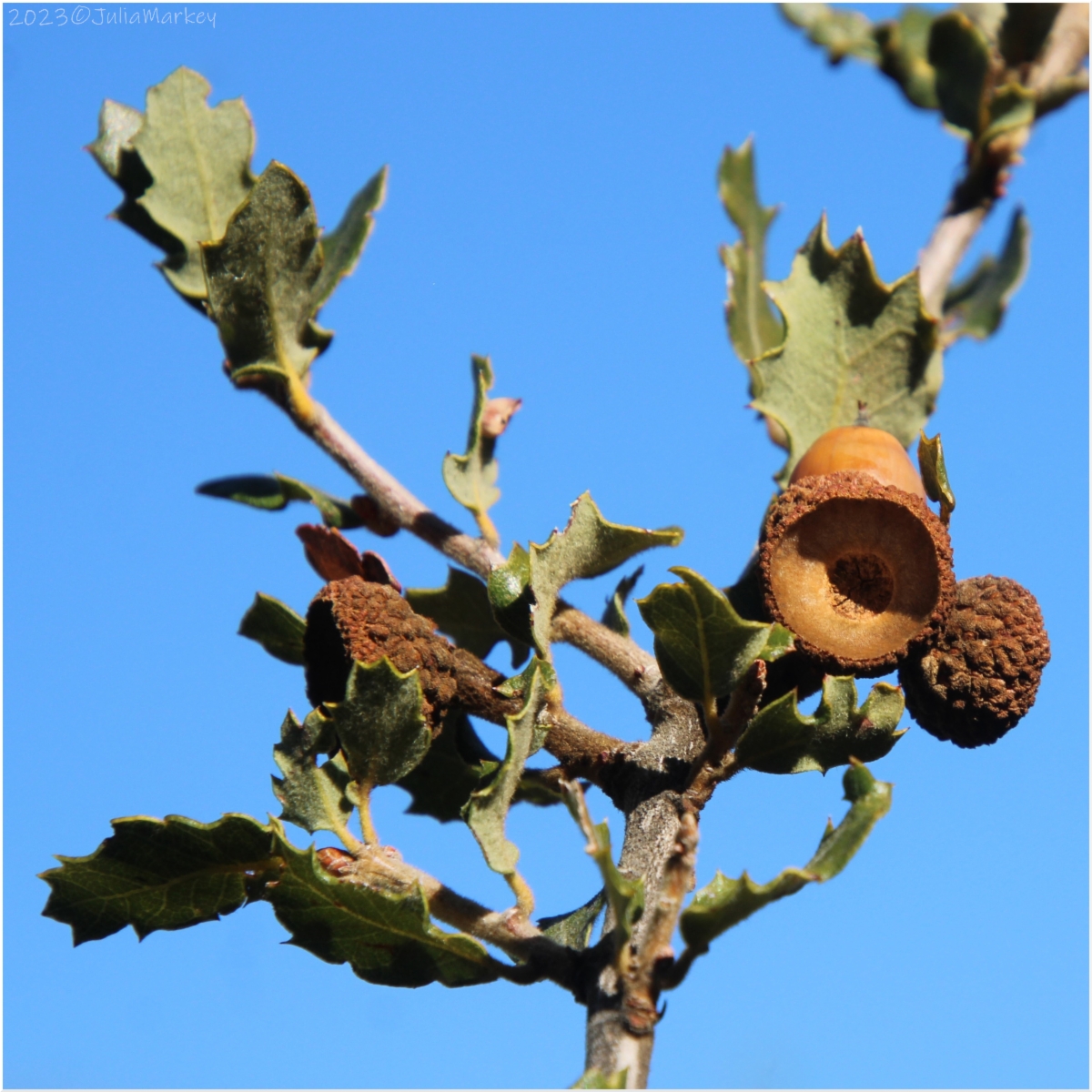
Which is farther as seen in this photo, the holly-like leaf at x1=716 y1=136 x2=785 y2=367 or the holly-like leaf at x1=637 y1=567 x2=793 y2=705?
the holly-like leaf at x1=716 y1=136 x2=785 y2=367

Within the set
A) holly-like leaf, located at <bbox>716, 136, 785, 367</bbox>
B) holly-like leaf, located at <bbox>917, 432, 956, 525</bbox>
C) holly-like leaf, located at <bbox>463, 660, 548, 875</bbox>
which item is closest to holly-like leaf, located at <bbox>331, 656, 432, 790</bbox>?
holly-like leaf, located at <bbox>463, 660, 548, 875</bbox>

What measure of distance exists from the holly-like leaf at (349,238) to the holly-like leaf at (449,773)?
83cm

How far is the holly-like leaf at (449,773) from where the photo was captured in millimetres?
2189

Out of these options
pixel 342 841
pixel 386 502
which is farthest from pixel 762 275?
pixel 342 841

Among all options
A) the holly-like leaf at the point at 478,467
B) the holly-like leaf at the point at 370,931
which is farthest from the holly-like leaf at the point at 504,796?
the holly-like leaf at the point at 478,467

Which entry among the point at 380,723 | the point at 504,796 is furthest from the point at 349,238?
the point at 504,796

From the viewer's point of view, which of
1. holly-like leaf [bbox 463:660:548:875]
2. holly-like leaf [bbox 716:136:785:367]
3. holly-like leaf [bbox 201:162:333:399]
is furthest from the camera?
holly-like leaf [bbox 716:136:785:367]

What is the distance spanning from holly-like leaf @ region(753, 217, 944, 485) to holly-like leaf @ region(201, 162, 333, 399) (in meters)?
0.86

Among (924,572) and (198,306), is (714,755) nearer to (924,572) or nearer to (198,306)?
(924,572)

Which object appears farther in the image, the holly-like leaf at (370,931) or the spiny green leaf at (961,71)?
the spiny green leaf at (961,71)

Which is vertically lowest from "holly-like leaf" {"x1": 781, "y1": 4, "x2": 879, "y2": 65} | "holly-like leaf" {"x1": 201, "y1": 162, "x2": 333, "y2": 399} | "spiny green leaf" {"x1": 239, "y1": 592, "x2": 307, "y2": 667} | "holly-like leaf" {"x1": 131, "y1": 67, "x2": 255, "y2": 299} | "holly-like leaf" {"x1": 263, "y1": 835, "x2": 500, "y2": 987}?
"holly-like leaf" {"x1": 263, "y1": 835, "x2": 500, "y2": 987}

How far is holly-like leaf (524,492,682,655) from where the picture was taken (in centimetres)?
199

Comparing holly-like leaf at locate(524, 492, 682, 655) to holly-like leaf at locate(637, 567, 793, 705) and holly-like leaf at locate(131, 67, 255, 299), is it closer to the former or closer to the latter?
holly-like leaf at locate(637, 567, 793, 705)

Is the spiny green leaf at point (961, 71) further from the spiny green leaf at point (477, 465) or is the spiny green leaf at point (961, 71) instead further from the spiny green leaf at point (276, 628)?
the spiny green leaf at point (276, 628)
